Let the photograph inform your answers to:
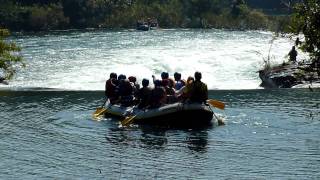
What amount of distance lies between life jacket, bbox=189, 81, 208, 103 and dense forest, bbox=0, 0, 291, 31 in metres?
59.4

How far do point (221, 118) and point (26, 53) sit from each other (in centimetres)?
3162

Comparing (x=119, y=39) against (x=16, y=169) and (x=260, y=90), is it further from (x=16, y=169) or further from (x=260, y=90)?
(x=16, y=169)

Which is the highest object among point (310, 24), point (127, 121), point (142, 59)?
point (310, 24)

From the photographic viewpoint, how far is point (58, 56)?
51281 mm

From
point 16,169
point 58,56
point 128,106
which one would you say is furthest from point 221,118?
point 58,56

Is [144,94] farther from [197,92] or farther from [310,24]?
[310,24]

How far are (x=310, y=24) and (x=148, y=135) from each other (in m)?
13.8

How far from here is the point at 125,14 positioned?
9194cm

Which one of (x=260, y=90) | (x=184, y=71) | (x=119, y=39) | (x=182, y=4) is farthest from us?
(x=182, y=4)

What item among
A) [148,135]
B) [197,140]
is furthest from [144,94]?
[197,140]

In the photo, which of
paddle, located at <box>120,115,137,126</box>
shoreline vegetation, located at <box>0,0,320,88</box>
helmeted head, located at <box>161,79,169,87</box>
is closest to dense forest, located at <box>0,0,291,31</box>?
shoreline vegetation, located at <box>0,0,320,88</box>

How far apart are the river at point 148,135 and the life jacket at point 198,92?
1160 mm

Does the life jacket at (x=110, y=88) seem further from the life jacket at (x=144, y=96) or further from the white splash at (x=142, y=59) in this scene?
the white splash at (x=142, y=59)

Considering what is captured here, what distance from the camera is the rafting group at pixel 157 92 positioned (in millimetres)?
23438
